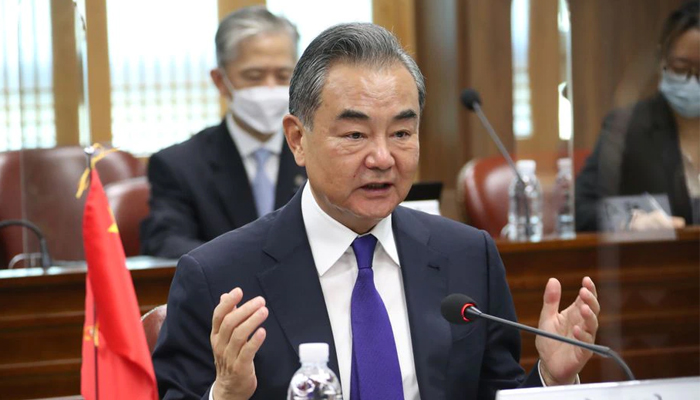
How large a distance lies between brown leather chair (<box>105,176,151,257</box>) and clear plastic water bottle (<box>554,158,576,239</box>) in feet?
4.96

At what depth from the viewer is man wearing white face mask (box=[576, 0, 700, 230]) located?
3.75 metres

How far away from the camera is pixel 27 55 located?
3570 mm

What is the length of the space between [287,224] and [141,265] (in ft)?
4.12

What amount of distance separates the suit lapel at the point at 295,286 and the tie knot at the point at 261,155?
166cm

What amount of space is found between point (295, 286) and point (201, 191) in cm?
168

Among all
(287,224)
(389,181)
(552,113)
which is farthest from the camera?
(552,113)

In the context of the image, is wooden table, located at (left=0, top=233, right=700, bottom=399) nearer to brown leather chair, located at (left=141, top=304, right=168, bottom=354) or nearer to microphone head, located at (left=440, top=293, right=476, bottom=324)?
brown leather chair, located at (left=141, top=304, right=168, bottom=354)

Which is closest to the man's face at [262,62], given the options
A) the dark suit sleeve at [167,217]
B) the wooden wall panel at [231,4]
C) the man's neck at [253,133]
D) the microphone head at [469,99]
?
the man's neck at [253,133]

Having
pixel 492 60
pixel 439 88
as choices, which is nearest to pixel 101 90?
pixel 439 88

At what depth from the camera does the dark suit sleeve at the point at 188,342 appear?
173 centimetres

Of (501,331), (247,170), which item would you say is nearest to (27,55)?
(247,170)

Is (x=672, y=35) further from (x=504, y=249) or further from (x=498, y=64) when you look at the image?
(x=498, y=64)

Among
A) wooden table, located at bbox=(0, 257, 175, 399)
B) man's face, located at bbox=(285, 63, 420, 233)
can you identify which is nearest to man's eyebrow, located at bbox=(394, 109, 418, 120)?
man's face, located at bbox=(285, 63, 420, 233)

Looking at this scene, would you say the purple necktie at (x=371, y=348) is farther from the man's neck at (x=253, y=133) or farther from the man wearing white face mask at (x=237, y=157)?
the man's neck at (x=253, y=133)
